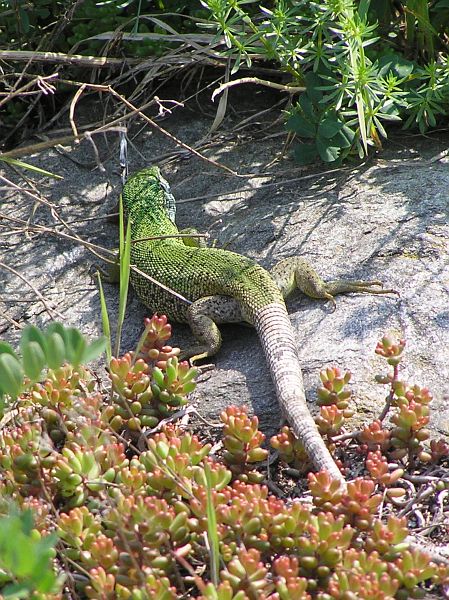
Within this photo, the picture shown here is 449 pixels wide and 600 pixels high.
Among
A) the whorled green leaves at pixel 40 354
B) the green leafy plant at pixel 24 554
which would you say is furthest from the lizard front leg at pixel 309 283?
the green leafy plant at pixel 24 554

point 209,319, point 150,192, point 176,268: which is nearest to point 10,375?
point 209,319

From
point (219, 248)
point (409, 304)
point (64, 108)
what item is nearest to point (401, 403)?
point (409, 304)

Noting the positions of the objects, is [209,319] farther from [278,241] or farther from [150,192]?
[150,192]

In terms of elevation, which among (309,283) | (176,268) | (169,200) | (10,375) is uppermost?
(10,375)

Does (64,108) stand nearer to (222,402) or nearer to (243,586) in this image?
(222,402)

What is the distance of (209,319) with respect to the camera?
4.35m

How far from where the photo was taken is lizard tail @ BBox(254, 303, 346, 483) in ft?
10.5

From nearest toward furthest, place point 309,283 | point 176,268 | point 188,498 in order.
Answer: point 188,498, point 309,283, point 176,268

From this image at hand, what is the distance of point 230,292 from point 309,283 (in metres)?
0.42

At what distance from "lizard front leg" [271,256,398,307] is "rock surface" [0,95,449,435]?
2.2 inches

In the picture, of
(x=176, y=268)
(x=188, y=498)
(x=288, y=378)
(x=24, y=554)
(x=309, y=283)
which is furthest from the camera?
(x=176, y=268)

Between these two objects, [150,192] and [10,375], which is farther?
[150,192]

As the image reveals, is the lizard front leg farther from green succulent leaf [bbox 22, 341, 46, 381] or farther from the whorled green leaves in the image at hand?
green succulent leaf [bbox 22, 341, 46, 381]

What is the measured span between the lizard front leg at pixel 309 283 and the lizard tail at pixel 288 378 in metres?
0.21
